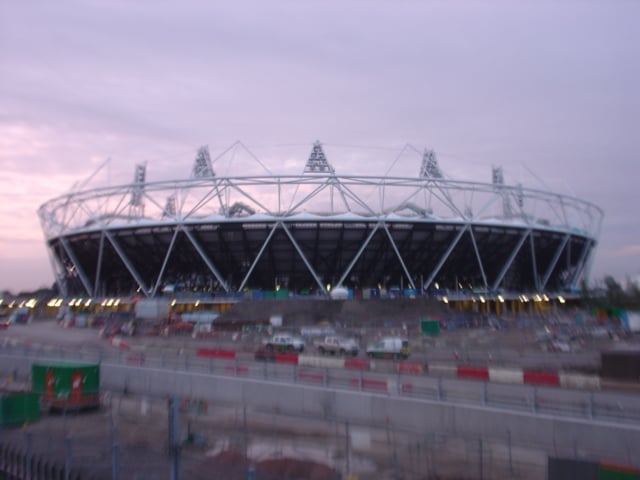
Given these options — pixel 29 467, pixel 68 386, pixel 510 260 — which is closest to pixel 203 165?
pixel 510 260

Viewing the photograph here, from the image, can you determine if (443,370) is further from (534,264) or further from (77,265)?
(77,265)

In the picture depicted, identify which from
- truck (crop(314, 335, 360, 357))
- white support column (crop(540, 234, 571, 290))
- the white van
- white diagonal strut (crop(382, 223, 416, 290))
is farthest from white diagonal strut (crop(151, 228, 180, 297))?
white support column (crop(540, 234, 571, 290))

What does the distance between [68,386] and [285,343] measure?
35.7ft

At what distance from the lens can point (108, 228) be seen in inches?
2312

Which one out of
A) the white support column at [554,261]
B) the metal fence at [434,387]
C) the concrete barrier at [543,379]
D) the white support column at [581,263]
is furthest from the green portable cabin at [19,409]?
the white support column at [581,263]

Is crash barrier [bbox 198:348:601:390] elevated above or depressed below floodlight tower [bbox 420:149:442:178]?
below

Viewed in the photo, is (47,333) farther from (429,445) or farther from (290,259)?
(429,445)

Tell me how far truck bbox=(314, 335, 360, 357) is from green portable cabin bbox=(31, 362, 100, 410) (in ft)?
33.7

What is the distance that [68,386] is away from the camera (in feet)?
64.2

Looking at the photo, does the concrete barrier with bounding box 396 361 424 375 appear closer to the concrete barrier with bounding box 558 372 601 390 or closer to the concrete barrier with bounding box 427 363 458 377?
the concrete barrier with bounding box 427 363 458 377

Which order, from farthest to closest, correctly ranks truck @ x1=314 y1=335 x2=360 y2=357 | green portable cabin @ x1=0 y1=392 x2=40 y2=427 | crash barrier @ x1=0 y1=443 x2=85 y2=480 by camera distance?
truck @ x1=314 y1=335 x2=360 y2=357
green portable cabin @ x1=0 y1=392 x2=40 y2=427
crash barrier @ x1=0 y1=443 x2=85 y2=480

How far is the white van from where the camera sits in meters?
25.3

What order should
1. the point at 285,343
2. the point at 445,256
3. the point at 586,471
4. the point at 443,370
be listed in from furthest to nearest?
the point at 445,256 → the point at 285,343 → the point at 443,370 → the point at 586,471

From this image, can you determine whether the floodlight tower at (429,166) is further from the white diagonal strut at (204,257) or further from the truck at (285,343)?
the truck at (285,343)
